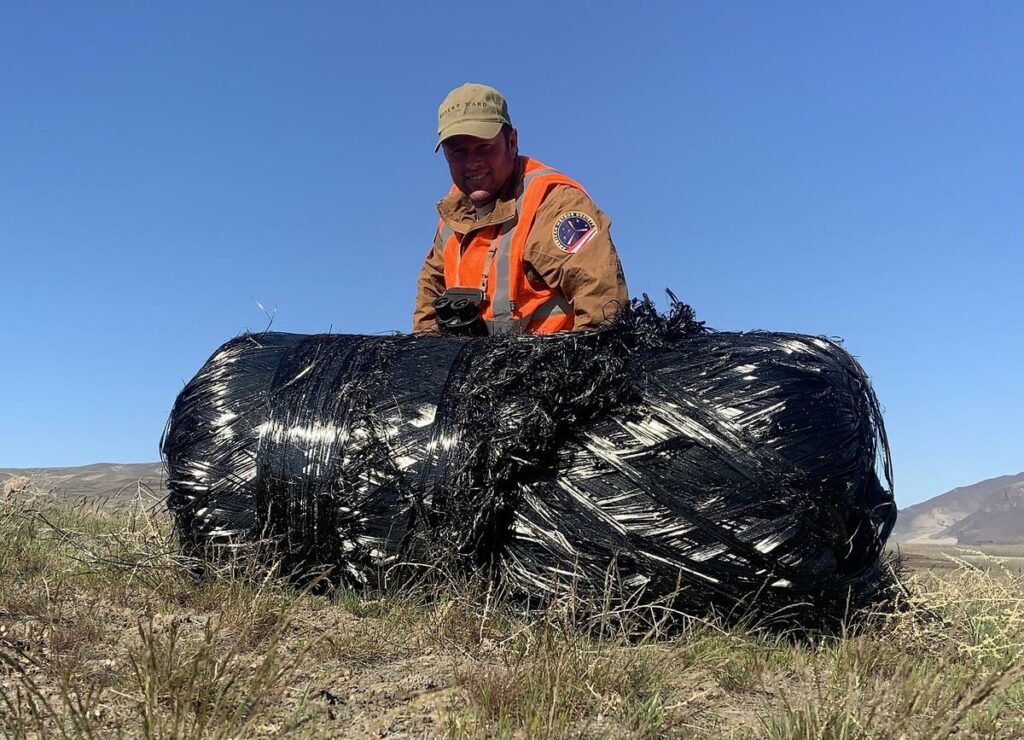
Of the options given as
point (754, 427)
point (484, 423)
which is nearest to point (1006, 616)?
point (754, 427)

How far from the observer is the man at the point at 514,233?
387cm

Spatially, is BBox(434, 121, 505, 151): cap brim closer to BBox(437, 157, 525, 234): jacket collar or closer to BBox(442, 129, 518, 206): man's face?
BBox(442, 129, 518, 206): man's face

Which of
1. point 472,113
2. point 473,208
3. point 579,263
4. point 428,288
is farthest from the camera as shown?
point 428,288

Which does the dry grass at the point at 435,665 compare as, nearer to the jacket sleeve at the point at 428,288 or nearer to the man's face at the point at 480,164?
the jacket sleeve at the point at 428,288

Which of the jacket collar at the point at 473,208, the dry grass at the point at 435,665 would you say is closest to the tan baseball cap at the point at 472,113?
the jacket collar at the point at 473,208

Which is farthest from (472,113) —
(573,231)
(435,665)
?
(435,665)

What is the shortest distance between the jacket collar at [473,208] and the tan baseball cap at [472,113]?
0.91 feet

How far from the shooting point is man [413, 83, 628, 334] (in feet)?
12.7

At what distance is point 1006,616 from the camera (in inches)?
121

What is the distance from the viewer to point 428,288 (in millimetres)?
4887

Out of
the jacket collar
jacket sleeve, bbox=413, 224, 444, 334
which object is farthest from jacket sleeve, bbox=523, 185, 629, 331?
jacket sleeve, bbox=413, 224, 444, 334

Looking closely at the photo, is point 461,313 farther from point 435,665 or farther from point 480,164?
point 435,665

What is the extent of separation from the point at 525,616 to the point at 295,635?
0.77 m

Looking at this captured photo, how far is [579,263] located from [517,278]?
1.21 feet
